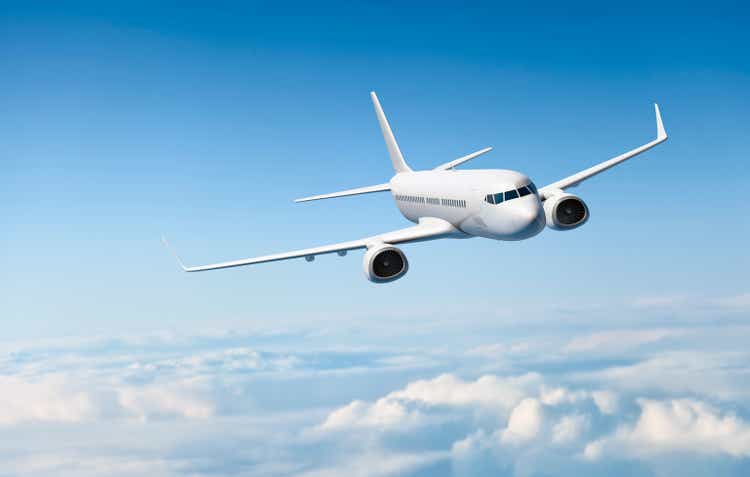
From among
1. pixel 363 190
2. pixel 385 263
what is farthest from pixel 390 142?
pixel 385 263

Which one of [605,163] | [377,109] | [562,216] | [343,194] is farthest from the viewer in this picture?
[377,109]

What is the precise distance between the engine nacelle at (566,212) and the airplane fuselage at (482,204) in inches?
106

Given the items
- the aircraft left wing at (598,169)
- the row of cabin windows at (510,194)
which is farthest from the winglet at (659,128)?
the row of cabin windows at (510,194)

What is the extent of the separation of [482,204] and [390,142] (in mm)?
20272

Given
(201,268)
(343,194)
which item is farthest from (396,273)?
(343,194)

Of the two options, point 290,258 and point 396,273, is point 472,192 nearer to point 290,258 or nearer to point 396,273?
point 396,273

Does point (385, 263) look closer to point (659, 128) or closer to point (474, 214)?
point (474, 214)

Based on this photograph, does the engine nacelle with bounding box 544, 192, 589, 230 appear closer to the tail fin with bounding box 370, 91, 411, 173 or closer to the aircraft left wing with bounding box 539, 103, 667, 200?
the aircraft left wing with bounding box 539, 103, 667, 200

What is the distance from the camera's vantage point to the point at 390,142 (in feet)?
192

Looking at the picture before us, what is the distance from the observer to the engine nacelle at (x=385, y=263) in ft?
127

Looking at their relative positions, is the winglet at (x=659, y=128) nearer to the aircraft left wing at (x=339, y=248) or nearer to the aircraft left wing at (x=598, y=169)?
the aircraft left wing at (x=598, y=169)

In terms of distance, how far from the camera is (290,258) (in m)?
40.2

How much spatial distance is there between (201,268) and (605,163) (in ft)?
77.5

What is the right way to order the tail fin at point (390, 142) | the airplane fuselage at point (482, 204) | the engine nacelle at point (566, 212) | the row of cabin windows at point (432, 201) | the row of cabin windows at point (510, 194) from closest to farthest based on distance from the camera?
1. the airplane fuselage at point (482, 204)
2. the row of cabin windows at point (510, 194)
3. the engine nacelle at point (566, 212)
4. the row of cabin windows at point (432, 201)
5. the tail fin at point (390, 142)
